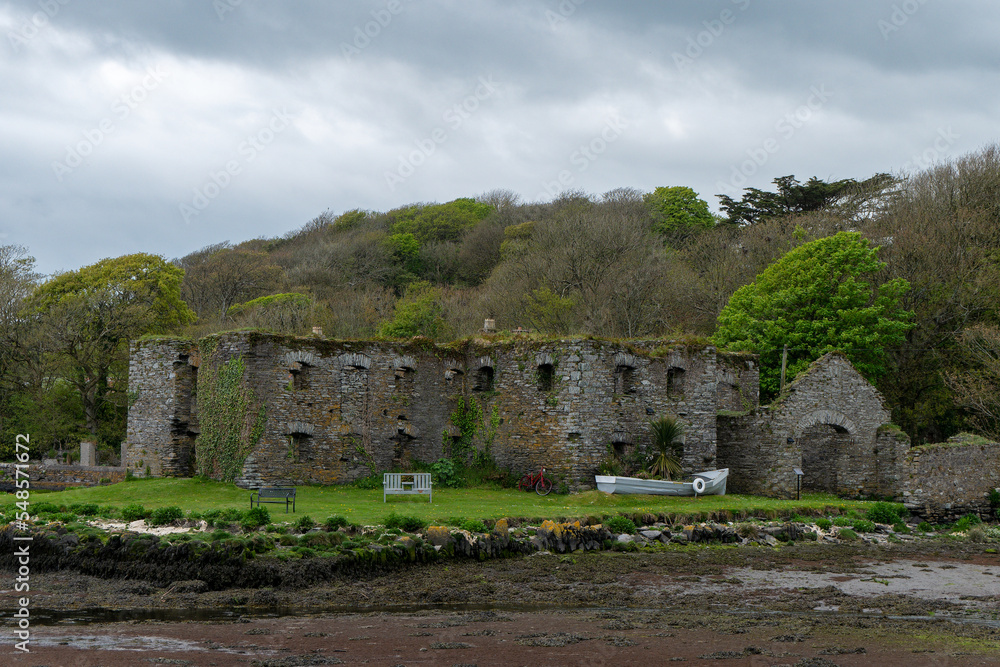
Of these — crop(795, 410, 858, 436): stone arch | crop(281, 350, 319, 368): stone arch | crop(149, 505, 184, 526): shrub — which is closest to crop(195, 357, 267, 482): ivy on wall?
crop(281, 350, 319, 368): stone arch

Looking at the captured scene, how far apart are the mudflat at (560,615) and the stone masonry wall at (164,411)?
425 inches

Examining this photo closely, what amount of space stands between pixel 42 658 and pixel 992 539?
71.9 feet

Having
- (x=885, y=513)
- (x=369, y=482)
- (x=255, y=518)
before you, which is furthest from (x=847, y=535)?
(x=255, y=518)

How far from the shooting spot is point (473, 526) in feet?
66.0

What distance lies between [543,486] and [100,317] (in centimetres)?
2407

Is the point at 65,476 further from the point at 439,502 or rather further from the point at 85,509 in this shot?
the point at 439,502

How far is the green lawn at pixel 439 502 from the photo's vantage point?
2161cm

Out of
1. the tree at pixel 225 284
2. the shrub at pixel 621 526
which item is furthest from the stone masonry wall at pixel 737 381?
the tree at pixel 225 284

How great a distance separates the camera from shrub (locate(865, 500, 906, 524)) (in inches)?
1008

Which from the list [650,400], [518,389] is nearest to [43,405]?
[518,389]

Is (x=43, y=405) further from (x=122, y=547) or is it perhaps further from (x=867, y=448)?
(x=867, y=448)

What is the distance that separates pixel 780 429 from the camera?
28.7 meters

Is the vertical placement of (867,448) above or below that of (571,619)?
above

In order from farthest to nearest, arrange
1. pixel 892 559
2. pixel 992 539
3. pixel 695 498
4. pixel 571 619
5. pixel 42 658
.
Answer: pixel 695 498 < pixel 992 539 < pixel 892 559 < pixel 571 619 < pixel 42 658
